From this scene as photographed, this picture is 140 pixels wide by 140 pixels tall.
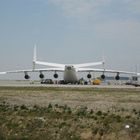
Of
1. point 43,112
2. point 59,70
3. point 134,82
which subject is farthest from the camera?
point 59,70

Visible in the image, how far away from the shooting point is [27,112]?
87.1 feet

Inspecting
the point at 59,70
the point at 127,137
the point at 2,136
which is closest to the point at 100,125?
the point at 127,137

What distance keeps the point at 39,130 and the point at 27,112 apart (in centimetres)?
702

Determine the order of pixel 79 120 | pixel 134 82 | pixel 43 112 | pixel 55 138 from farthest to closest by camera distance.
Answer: pixel 134 82 → pixel 43 112 → pixel 79 120 → pixel 55 138

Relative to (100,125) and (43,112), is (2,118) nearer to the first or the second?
(43,112)

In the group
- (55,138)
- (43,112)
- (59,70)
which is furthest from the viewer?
(59,70)

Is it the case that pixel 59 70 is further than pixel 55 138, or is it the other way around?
pixel 59 70

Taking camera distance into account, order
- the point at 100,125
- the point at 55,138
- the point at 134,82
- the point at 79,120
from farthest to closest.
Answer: the point at 134,82 → the point at 79,120 → the point at 100,125 → the point at 55,138

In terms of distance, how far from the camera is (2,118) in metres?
23.4

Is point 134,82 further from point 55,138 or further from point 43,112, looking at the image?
point 55,138

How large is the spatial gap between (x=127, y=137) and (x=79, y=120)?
471cm

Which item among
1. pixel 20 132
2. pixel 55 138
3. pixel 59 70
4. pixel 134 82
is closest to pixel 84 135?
pixel 55 138

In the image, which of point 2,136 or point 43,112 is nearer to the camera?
point 2,136

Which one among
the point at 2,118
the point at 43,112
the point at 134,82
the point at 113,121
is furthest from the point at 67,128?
the point at 134,82
